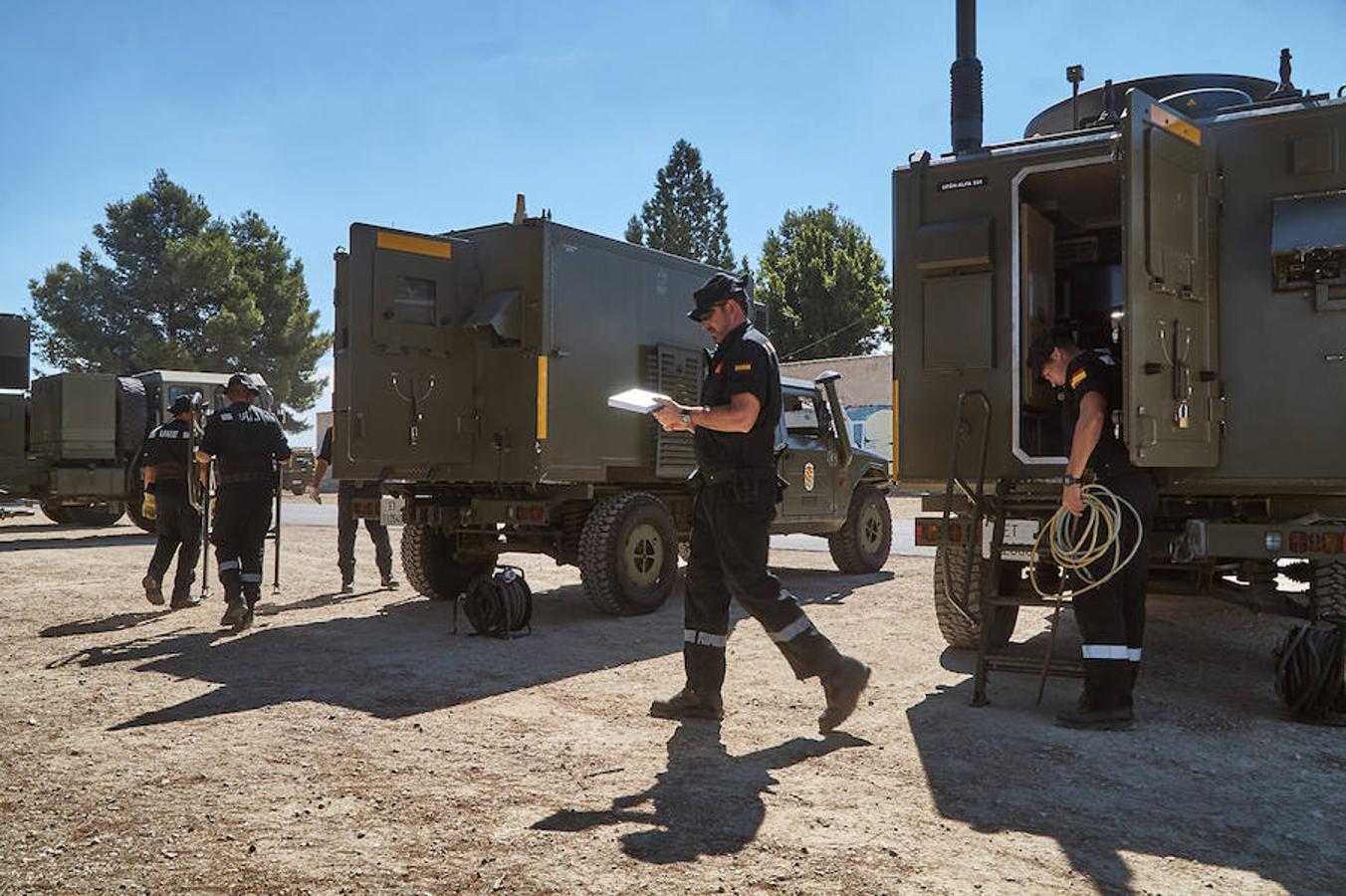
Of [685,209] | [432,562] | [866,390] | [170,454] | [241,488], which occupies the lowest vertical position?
[432,562]

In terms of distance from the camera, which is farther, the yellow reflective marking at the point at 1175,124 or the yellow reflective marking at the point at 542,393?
the yellow reflective marking at the point at 542,393

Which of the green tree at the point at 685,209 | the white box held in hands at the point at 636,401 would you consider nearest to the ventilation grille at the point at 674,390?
the white box held in hands at the point at 636,401

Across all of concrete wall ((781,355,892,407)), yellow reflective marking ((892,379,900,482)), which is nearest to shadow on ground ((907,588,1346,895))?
yellow reflective marking ((892,379,900,482))

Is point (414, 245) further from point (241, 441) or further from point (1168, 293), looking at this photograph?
point (1168, 293)

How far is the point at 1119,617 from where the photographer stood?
4.65 m

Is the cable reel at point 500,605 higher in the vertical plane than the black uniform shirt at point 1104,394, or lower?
lower

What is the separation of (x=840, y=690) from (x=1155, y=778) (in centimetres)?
123

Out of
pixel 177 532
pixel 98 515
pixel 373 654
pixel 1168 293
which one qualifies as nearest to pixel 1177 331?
pixel 1168 293

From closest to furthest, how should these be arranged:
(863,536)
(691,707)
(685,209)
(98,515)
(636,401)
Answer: (636,401), (691,707), (863,536), (98,515), (685,209)

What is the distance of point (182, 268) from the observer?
3894 cm

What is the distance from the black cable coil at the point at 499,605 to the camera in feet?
22.7

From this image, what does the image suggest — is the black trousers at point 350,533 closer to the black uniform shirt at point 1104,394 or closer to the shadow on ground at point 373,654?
the shadow on ground at point 373,654

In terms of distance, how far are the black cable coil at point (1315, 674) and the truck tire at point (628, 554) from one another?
4330 millimetres

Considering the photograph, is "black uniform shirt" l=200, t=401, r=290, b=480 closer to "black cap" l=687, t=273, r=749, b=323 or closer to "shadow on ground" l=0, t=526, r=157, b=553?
"black cap" l=687, t=273, r=749, b=323
